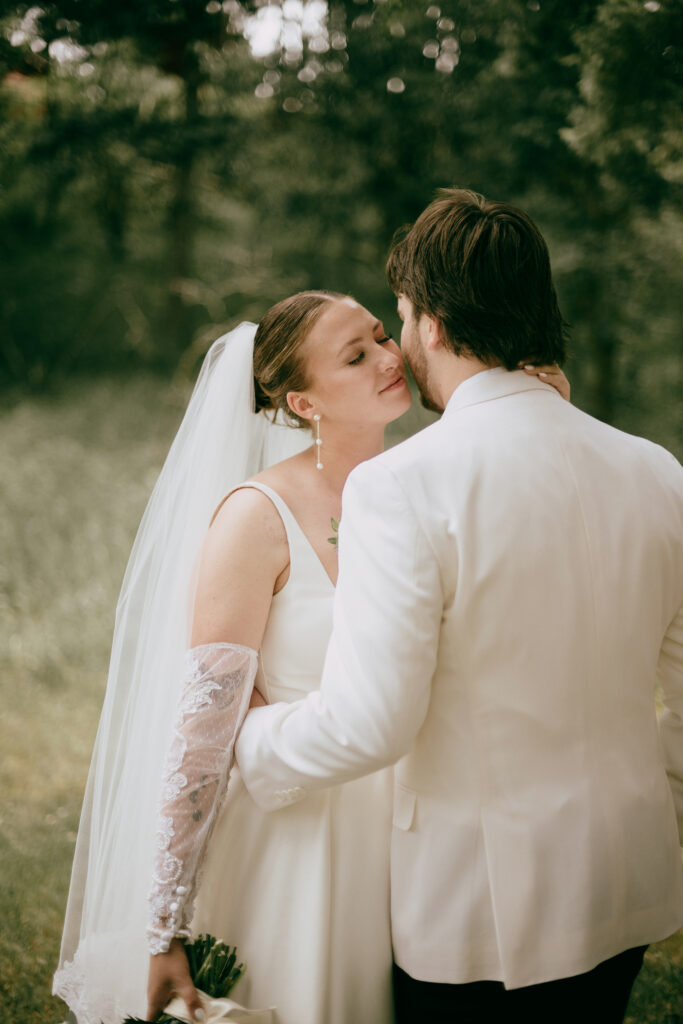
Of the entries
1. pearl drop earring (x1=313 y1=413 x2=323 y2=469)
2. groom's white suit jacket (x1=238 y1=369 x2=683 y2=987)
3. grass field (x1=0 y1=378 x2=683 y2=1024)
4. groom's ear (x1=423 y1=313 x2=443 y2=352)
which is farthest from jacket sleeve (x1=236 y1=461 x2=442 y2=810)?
grass field (x1=0 y1=378 x2=683 y2=1024)

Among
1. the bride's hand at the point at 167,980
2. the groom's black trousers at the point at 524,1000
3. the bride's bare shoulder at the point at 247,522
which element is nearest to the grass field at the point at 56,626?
the bride's hand at the point at 167,980

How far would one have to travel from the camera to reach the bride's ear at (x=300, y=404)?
2396 mm

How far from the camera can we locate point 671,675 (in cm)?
190

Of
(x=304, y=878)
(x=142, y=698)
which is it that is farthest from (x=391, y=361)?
(x=304, y=878)

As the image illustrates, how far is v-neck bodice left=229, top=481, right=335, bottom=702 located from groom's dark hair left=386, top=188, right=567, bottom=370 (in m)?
0.68

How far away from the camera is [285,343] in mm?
2396

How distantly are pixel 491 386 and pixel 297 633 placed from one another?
2.44 ft

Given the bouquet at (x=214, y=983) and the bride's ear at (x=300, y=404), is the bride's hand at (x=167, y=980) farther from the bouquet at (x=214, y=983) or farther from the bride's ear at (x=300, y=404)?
the bride's ear at (x=300, y=404)

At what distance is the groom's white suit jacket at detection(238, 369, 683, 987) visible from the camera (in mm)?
1556

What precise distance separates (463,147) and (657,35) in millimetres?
2901

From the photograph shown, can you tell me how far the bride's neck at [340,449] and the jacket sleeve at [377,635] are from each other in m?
0.79

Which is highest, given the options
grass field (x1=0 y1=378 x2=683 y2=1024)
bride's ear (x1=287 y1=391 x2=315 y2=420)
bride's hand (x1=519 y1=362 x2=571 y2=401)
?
bride's hand (x1=519 y1=362 x2=571 y2=401)

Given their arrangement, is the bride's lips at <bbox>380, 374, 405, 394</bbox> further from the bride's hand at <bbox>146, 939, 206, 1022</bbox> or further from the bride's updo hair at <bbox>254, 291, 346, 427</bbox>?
the bride's hand at <bbox>146, 939, 206, 1022</bbox>

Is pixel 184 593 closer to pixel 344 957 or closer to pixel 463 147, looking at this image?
pixel 344 957
